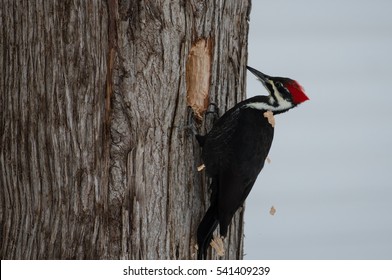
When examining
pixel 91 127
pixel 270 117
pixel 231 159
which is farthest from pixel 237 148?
pixel 91 127

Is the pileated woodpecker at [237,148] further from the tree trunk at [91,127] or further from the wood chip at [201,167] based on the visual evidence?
the tree trunk at [91,127]

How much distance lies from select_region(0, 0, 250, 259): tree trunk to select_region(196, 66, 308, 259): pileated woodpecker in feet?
0.71

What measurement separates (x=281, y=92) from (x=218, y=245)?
3.58 feet

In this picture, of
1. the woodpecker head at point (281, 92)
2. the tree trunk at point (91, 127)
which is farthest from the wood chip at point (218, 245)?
the woodpecker head at point (281, 92)

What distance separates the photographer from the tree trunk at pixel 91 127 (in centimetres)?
274

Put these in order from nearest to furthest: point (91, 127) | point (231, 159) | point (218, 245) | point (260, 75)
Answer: point (91, 127), point (218, 245), point (231, 159), point (260, 75)

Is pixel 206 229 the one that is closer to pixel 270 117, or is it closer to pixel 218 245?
pixel 218 245

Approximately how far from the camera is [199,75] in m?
3.08

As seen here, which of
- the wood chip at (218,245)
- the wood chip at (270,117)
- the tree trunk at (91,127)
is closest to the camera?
the tree trunk at (91,127)

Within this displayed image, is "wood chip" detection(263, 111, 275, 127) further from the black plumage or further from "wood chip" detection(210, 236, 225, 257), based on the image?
"wood chip" detection(210, 236, 225, 257)

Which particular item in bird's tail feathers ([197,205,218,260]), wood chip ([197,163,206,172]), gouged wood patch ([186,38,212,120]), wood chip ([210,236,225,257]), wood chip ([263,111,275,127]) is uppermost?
gouged wood patch ([186,38,212,120])

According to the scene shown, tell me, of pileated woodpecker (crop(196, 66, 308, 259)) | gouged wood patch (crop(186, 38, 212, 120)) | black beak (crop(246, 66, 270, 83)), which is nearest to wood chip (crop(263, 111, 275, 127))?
pileated woodpecker (crop(196, 66, 308, 259))

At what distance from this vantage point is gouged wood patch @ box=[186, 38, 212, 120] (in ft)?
9.95

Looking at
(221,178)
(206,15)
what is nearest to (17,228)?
(221,178)
